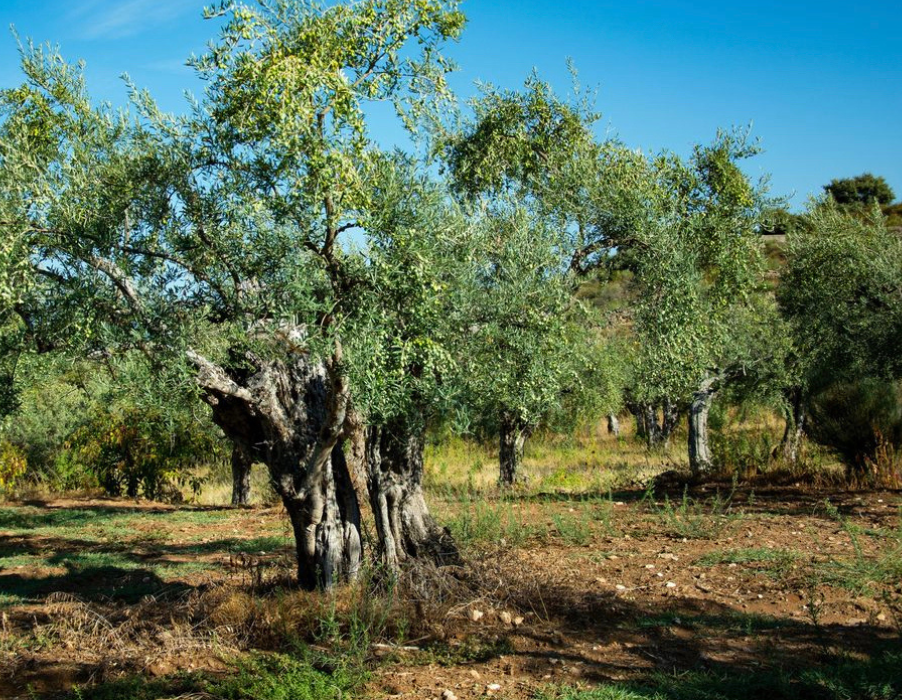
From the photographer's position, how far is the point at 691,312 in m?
8.85

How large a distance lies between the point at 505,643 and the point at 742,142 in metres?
7.10

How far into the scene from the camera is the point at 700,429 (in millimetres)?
16375

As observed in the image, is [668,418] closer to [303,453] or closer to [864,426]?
[864,426]

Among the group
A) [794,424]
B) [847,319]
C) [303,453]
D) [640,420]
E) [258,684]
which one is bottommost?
[258,684]

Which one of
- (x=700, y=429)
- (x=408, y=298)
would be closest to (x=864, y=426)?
(x=700, y=429)

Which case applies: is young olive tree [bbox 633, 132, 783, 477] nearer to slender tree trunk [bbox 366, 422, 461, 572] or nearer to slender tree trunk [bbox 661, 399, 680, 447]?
slender tree trunk [bbox 366, 422, 461, 572]

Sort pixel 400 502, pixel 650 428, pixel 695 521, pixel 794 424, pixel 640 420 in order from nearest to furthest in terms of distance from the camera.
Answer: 1. pixel 400 502
2. pixel 695 521
3. pixel 794 424
4. pixel 650 428
5. pixel 640 420

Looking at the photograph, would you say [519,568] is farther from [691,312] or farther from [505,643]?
[691,312]

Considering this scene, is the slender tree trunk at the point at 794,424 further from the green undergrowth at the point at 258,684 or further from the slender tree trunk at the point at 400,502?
the green undergrowth at the point at 258,684

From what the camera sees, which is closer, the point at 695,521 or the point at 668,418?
the point at 695,521

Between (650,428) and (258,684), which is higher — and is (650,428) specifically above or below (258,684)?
above

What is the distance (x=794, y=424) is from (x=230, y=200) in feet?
44.6

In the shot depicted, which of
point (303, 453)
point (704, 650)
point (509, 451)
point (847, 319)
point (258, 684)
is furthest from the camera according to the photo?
point (509, 451)

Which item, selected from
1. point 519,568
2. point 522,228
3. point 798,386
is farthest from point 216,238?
point 798,386
